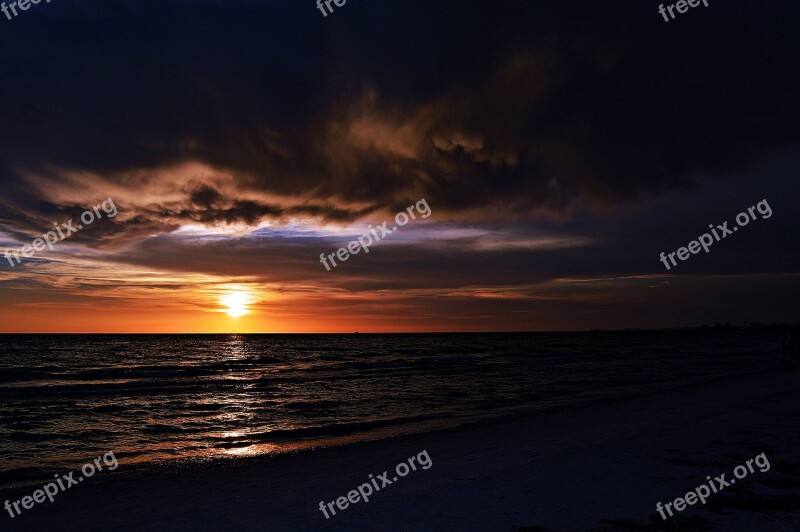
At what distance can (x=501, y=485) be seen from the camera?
9.63 metres

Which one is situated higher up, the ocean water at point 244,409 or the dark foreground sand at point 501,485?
the ocean water at point 244,409

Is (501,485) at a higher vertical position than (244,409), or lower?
lower

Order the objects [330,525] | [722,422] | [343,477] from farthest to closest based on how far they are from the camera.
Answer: [722,422] < [343,477] < [330,525]

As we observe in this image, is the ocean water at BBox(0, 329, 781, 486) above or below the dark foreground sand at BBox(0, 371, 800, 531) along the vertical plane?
above

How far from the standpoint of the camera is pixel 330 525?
316 inches

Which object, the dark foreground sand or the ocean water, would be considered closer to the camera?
the dark foreground sand

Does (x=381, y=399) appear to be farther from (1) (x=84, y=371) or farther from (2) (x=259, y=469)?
(1) (x=84, y=371)

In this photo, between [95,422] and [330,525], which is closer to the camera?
[330,525]

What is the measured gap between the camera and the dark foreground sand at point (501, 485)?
25.3ft

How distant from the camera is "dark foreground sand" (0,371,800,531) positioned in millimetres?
7719

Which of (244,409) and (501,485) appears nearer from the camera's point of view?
(501,485)

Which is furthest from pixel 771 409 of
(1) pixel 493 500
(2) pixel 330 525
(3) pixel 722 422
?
(2) pixel 330 525

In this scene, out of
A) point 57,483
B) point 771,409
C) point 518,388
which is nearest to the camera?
point 57,483

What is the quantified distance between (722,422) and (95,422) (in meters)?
23.8
